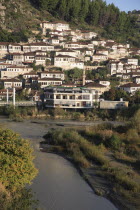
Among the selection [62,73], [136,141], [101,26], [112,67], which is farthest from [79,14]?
[136,141]

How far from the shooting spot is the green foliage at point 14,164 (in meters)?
10.2

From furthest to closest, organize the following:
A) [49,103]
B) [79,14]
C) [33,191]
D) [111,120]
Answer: [79,14], [49,103], [111,120], [33,191]

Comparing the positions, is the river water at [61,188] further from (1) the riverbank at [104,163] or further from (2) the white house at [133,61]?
(2) the white house at [133,61]

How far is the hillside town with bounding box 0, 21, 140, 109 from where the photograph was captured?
31.0 metres

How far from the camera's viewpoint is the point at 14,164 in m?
10.4

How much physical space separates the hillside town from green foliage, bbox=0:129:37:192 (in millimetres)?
19907

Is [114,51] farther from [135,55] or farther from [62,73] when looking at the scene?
[62,73]

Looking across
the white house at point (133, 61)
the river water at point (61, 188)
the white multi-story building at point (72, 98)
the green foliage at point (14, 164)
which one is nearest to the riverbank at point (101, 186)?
the river water at point (61, 188)

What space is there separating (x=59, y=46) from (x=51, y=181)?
121 feet

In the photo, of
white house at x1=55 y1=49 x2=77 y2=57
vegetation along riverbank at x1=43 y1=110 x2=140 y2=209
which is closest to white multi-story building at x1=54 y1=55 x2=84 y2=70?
white house at x1=55 y1=49 x2=77 y2=57

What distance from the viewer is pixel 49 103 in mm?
31266

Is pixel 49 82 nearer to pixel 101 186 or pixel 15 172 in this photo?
pixel 101 186

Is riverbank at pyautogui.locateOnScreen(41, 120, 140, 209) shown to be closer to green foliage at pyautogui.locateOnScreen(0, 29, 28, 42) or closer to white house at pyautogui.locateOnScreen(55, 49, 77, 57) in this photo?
white house at pyautogui.locateOnScreen(55, 49, 77, 57)

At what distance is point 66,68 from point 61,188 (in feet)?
102
